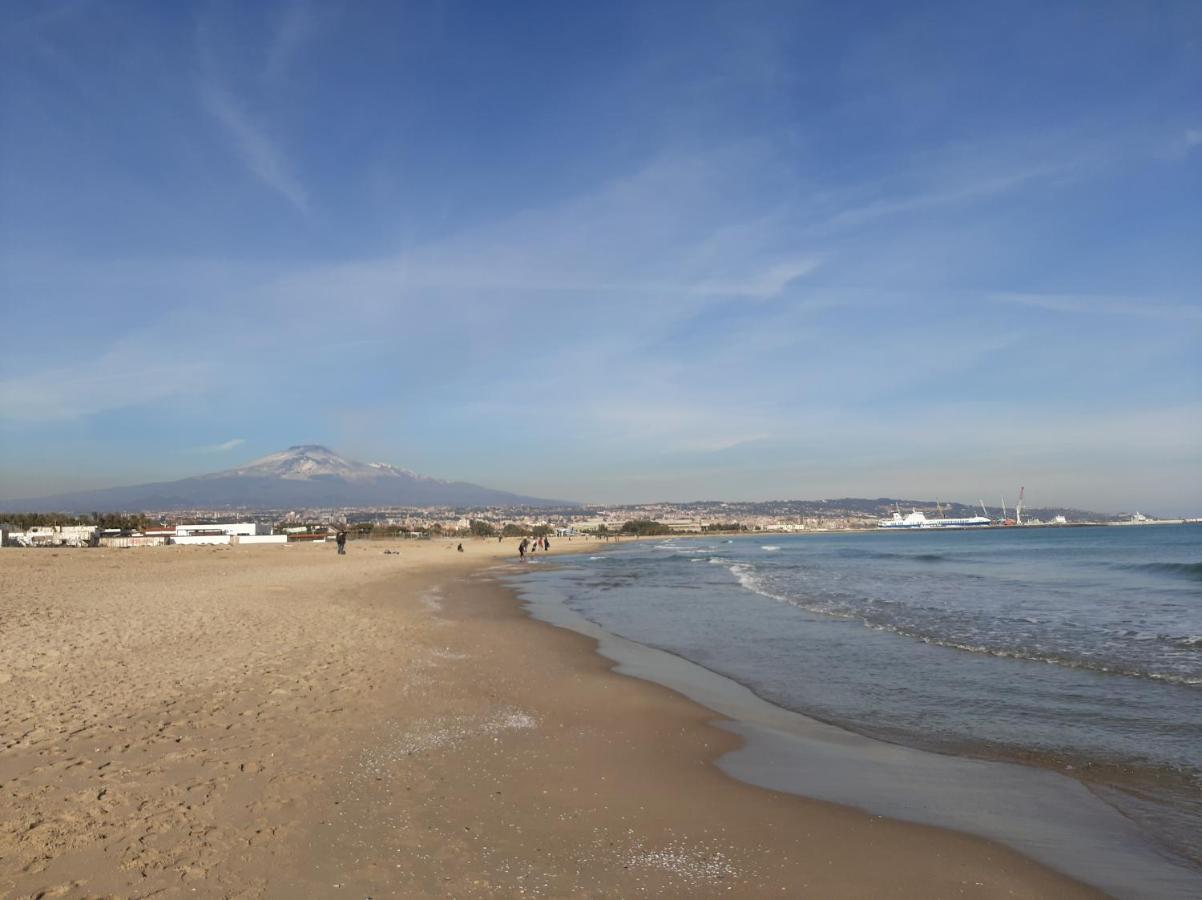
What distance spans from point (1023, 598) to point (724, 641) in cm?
1371

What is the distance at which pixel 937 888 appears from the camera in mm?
4504

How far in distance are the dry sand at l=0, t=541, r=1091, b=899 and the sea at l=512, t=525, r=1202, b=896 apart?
1.50 metres

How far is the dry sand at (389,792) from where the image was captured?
4434mm

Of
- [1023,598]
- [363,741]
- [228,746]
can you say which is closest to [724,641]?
[363,741]

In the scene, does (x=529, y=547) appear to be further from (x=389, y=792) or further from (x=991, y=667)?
(x=389, y=792)

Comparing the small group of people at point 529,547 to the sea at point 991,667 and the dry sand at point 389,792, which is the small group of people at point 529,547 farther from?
the dry sand at point 389,792

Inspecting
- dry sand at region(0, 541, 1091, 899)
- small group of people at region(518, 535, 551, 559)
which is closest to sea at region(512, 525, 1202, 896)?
dry sand at region(0, 541, 1091, 899)

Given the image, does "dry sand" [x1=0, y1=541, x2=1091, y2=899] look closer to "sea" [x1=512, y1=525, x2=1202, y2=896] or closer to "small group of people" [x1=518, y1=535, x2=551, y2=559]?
"sea" [x1=512, y1=525, x2=1202, y2=896]

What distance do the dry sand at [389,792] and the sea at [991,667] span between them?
4.92ft

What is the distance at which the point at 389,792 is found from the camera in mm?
5812

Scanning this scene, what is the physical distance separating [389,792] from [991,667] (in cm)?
1032

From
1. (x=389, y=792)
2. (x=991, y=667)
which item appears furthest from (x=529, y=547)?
(x=389, y=792)

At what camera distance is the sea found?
6805 mm

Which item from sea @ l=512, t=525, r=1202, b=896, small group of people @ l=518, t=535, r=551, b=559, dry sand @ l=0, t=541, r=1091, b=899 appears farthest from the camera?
small group of people @ l=518, t=535, r=551, b=559
